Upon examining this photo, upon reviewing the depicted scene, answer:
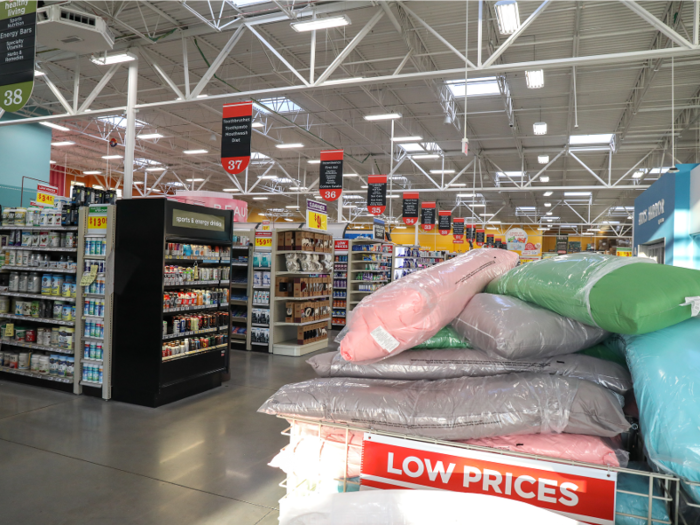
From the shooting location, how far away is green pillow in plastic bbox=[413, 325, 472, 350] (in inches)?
70.2

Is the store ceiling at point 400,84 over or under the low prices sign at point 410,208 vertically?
over

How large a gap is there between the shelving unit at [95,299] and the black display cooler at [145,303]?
0.08 m

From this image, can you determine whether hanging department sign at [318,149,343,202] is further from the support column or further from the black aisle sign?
the black aisle sign

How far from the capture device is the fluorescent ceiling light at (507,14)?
6.42 metres

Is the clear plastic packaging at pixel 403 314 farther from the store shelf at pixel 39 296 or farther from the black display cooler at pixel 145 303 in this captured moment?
the store shelf at pixel 39 296

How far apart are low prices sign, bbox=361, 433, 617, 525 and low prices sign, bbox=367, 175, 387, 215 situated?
12669 millimetres

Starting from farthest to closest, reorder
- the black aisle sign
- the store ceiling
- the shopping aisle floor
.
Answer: the store ceiling
the black aisle sign
the shopping aisle floor

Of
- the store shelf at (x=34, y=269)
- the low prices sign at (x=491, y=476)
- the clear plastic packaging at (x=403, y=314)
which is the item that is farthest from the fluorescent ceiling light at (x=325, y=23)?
the low prices sign at (x=491, y=476)

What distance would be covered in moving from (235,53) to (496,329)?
1122 cm

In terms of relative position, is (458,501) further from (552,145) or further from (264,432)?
(552,145)

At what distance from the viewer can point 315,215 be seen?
33.5 ft

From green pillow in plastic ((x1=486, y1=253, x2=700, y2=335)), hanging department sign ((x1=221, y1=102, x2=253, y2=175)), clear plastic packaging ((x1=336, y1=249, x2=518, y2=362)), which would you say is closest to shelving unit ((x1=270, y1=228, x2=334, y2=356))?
hanging department sign ((x1=221, y1=102, x2=253, y2=175))

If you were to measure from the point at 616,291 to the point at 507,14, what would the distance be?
657 centimetres

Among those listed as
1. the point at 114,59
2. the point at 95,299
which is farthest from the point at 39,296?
the point at 114,59
